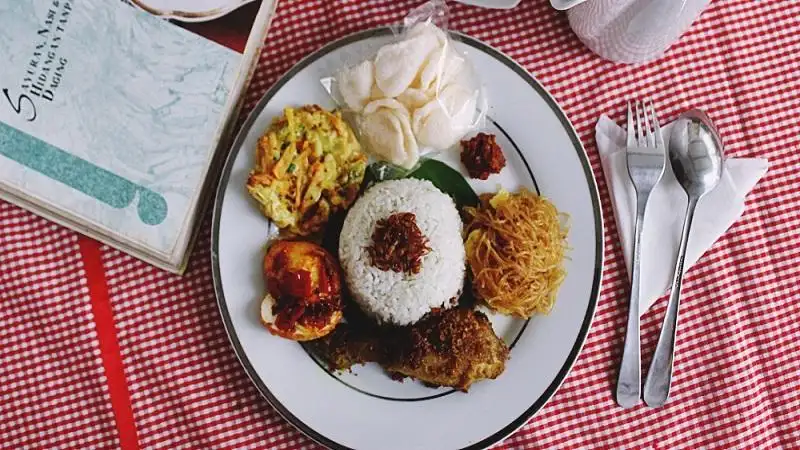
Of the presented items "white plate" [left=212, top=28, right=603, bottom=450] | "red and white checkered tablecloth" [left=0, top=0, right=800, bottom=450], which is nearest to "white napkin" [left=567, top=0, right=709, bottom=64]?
"red and white checkered tablecloth" [left=0, top=0, right=800, bottom=450]

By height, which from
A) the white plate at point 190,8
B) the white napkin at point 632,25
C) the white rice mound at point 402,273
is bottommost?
the white rice mound at point 402,273

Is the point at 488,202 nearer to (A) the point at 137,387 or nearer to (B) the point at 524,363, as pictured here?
(B) the point at 524,363

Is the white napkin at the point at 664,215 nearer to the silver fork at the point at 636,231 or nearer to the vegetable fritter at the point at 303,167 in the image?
the silver fork at the point at 636,231

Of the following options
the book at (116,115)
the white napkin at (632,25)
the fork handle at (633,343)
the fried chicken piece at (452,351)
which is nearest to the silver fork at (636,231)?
the fork handle at (633,343)

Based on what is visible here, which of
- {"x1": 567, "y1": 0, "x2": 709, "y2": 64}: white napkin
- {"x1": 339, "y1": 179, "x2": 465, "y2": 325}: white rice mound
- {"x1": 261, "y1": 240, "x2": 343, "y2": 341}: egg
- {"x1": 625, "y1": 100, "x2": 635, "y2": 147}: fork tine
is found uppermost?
{"x1": 567, "y1": 0, "x2": 709, "y2": 64}: white napkin

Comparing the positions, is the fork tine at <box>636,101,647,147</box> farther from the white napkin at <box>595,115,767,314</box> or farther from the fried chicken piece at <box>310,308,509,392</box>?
the fried chicken piece at <box>310,308,509,392</box>

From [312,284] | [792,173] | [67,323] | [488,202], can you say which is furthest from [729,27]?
[67,323]
